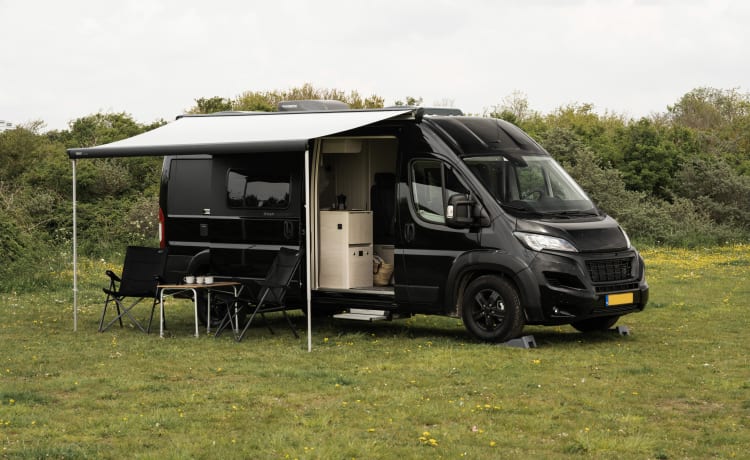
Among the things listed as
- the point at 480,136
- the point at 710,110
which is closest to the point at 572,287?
the point at 480,136

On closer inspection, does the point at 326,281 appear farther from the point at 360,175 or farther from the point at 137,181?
the point at 137,181

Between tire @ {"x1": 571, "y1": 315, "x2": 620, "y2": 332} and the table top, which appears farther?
tire @ {"x1": 571, "y1": 315, "x2": 620, "y2": 332}

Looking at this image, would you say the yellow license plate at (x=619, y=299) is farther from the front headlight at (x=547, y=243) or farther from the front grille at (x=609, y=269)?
Result: the front headlight at (x=547, y=243)

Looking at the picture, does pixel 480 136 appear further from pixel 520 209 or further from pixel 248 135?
pixel 248 135

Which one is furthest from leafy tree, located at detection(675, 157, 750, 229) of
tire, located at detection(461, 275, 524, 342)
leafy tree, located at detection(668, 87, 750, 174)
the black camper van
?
tire, located at detection(461, 275, 524, 342)

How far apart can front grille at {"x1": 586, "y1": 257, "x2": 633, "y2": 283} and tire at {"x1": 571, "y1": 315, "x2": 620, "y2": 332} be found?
2.75 feet

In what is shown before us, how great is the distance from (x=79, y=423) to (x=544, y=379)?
3815 millimetres

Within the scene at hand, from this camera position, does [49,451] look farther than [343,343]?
No

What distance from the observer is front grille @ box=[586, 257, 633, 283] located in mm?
10871

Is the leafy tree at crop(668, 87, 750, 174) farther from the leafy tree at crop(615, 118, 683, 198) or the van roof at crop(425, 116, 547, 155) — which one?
the van roof at crop(425, 116, 547, 155)

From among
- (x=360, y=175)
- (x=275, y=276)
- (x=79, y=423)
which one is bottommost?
(x=79, y=423)

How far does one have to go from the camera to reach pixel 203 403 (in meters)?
8.30

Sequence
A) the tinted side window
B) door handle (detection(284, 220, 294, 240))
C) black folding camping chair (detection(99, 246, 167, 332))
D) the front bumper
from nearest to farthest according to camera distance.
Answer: the front bumper < door handle (detection(284, 220, 294, 240)) < black folding camping chair (detection(99, 246, 167, 332)) < the tinted side window

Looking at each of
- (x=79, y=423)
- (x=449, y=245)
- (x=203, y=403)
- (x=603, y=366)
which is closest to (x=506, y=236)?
(x=449, y=245)
